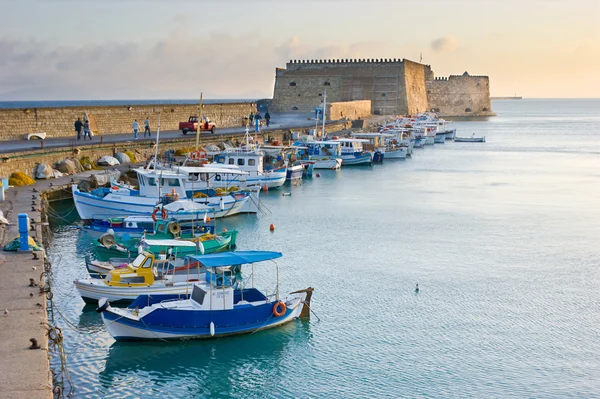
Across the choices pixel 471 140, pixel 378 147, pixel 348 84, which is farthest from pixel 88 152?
pixel 348 84

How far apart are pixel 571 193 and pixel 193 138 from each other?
19.3 metres

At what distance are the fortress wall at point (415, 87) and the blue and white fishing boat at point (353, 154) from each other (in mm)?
36467

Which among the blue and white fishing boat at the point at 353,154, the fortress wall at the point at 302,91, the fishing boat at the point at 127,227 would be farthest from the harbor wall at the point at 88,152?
the fortress wall at the point at 302,91

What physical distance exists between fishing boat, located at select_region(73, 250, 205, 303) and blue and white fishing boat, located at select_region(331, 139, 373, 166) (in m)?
32.3

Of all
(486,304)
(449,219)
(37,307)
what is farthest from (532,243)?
(37,307)

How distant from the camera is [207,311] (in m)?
15.1

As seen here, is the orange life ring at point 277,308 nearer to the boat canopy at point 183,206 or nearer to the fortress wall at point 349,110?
the boat canopy at point 183,206

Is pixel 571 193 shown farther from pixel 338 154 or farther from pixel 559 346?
pixel 559 346

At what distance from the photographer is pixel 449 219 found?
29.2 m

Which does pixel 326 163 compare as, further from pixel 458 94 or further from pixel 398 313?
pixel 458 94

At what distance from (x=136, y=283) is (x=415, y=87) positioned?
79.5 metres

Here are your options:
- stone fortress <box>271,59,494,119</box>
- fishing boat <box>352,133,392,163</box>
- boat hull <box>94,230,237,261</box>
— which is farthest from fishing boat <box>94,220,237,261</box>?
stone fortress <box>271,59,494,119</box>

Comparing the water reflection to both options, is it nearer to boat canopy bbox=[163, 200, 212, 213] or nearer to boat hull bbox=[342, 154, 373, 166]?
boat canopy bbox=[163, 200, 212, 213]

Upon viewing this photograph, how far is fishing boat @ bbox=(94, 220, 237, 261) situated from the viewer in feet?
66.3
